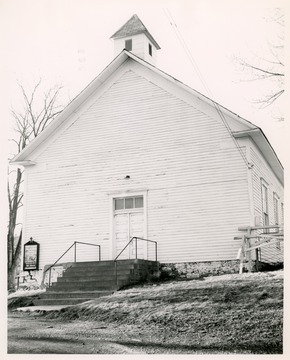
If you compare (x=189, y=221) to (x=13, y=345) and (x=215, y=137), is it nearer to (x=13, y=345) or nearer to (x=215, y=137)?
(x=215, y=137)

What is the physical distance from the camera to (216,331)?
10.1 m

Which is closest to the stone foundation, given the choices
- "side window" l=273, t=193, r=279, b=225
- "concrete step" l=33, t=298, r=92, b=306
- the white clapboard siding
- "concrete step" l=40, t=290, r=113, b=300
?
the white clapboard siding

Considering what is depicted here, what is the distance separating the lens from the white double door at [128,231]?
15234mm

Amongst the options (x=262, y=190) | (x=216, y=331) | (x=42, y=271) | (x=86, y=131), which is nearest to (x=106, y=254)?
(x=42, y=271)

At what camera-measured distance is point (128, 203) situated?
1558cm

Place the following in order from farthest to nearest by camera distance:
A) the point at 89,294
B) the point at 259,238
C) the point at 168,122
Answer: the point at 168,122
the point at 259,238
the point at 89,294

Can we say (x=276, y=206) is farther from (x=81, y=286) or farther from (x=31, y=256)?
(x=31, y=256)

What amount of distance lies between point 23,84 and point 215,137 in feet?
15.8

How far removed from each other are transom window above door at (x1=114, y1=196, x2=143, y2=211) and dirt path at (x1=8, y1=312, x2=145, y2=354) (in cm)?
442

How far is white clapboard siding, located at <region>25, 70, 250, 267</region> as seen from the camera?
565 inches

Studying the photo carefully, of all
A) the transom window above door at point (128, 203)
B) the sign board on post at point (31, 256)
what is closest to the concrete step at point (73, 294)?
the sign board on post at point (31, 256)

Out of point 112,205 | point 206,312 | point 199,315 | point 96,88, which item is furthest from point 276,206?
point 199,315

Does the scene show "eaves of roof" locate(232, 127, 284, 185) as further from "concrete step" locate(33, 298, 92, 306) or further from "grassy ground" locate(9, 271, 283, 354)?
"concrete step" locate(33, 298, 92, 306)

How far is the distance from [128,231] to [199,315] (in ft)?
16.7
